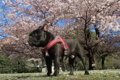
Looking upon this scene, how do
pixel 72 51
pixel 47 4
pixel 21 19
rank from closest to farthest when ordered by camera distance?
pixel 72 51 → pixel 47 4 → pixel 21 19

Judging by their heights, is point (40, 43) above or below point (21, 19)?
below

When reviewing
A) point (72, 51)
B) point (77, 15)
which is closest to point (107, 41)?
point (77, 15)

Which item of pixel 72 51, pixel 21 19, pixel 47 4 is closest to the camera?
pixel 72 51

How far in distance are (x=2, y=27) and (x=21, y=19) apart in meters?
2.52

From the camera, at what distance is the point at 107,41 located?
40031 millimetres

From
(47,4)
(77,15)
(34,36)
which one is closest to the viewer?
(34,36)

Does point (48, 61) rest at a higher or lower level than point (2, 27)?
lower

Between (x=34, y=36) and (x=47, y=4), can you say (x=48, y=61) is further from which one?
(x=47, y=4)

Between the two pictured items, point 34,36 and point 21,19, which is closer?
point 34,36

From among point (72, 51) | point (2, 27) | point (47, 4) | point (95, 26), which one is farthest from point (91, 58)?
point (72, 51)

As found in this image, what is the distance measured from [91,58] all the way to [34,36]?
79.1 feet

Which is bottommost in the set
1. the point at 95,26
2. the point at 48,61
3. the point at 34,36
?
the point at 48,61

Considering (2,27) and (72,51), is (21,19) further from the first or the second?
(72,51)

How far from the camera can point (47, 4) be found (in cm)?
3575
